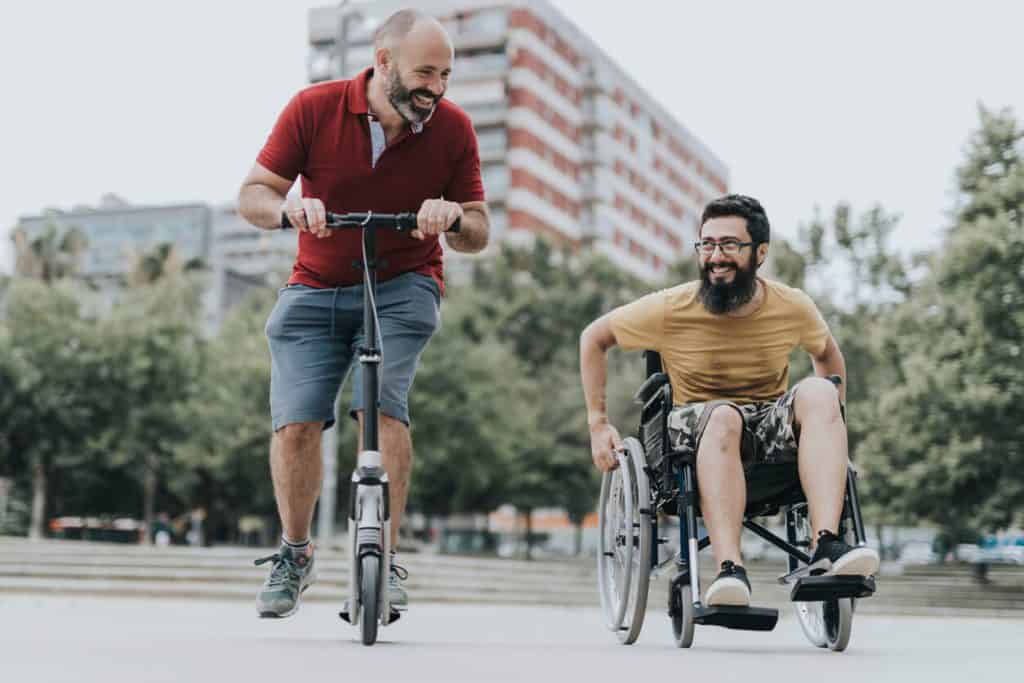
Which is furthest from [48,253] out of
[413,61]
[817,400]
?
→ [817,400]

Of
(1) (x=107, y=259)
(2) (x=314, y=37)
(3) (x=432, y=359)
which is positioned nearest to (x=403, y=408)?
(3) (x=432, y=359)

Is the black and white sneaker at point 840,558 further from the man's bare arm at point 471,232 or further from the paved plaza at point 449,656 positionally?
the man's bare arm at point 471,232

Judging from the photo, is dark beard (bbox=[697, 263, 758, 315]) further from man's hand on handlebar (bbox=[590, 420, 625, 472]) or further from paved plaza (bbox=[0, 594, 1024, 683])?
paved plaza (bbox=[0, 594, 1024, 683])

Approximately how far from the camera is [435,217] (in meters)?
4.54

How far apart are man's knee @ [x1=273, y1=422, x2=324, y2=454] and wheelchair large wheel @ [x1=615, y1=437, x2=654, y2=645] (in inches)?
46.7

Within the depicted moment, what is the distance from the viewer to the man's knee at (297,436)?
504 cm

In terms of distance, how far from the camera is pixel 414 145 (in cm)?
496

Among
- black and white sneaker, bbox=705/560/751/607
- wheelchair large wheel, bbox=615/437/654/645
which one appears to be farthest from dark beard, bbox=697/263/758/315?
black and white sneaker, bbox=705/560/751/607

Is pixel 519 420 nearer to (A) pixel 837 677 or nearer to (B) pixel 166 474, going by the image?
(B) pixel 166 474

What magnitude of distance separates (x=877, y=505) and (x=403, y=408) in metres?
17.9

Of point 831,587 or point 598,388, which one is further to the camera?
point 598,388

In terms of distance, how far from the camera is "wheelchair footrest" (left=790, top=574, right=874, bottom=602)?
13.9 feet

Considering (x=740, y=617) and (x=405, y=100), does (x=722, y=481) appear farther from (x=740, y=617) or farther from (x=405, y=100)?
(x=405, y=100)

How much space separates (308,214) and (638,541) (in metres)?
1.71
